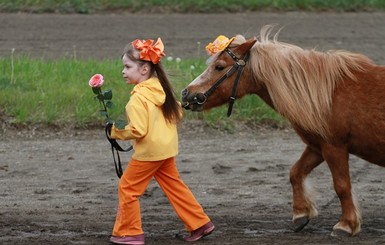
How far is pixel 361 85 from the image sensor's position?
729 centimetres

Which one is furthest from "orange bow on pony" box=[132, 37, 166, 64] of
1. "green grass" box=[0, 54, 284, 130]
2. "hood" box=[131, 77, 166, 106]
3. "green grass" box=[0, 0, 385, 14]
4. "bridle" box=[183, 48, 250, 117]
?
"green grass" box=[0, 0, 385, 14]

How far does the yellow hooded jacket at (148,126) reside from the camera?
6906 millimetres

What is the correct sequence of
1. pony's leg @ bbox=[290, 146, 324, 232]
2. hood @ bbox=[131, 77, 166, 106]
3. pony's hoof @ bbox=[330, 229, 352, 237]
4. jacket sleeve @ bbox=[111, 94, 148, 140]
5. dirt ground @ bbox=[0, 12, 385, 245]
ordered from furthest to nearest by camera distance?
pony's leg @ bbox=[290, 146, 324, 232] < dirt ground @ bbox=[0, 12, 385, 245] < pony's hoof @ bbox=[330, 229, 352, 237] < hood @ bbox=[131, 77, 166, 106] < jacket sleeve @ bbox=[111, 94, 148, 140]

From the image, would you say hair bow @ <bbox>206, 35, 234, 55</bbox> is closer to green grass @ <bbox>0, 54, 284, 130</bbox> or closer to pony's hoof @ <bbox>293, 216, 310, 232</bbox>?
pony's hoof @ <bbox>293, 216, 310, 232</bbox>

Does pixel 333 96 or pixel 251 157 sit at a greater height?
pixel 333 96

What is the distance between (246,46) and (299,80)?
445 mm

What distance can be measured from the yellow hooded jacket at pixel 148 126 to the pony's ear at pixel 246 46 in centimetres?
62

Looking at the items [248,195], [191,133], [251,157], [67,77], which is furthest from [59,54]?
[248,195]

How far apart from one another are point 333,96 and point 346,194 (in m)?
0.70

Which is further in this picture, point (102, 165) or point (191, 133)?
point (191, 133)

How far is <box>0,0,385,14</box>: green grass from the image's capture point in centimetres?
1628

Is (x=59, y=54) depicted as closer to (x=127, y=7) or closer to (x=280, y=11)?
(x=127, y=7)

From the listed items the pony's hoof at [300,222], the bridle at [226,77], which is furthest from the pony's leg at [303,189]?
the bridle at [226,77]

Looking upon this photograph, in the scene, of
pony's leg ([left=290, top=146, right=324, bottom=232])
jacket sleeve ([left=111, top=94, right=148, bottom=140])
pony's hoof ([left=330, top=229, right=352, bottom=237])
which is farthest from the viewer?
pony's leg ([left=290, top=146, right=324, bottom=232])
